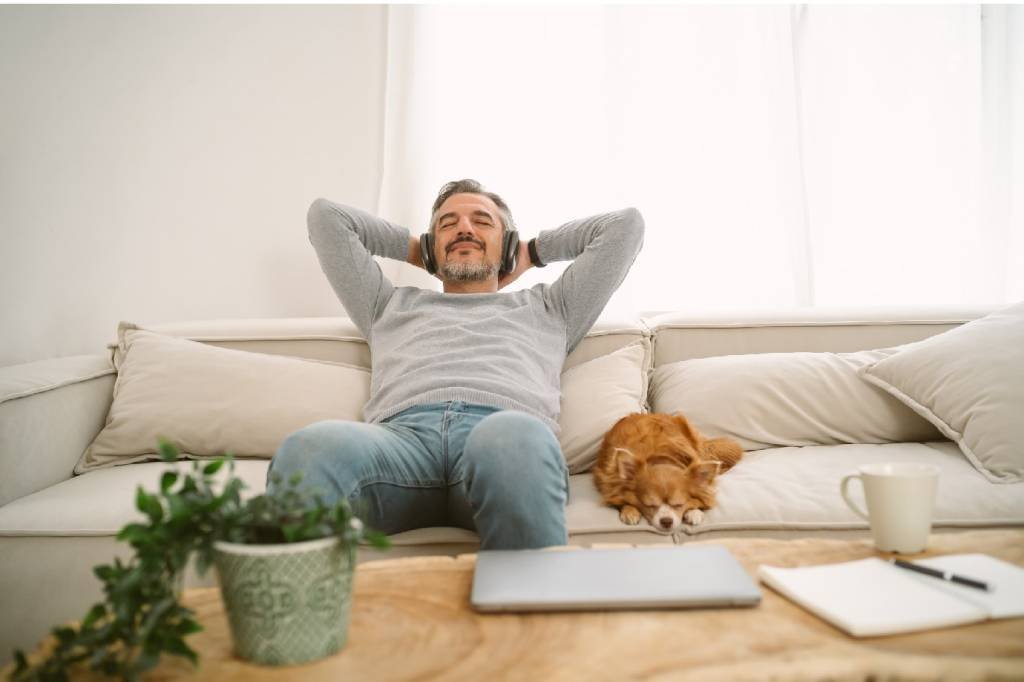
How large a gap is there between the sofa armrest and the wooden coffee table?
104cm

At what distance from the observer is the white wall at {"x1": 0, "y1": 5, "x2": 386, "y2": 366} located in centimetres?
233

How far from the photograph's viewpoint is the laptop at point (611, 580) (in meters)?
0.74

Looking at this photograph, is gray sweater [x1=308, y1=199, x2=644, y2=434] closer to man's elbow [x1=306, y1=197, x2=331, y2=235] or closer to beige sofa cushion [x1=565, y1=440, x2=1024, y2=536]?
man's elbow [x1=306, y1=197, x2=331, y2=235]

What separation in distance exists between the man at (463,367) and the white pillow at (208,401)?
0.55 feet

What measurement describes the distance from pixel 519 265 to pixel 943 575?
4.97ft

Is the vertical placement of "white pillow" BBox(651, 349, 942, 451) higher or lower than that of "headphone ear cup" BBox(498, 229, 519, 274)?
lower

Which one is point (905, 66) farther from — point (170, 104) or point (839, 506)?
point (170, 104)

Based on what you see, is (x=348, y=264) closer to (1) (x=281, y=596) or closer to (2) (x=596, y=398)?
(2) (x=596, y=398)

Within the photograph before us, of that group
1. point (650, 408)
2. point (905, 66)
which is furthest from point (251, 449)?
point (905, 66)

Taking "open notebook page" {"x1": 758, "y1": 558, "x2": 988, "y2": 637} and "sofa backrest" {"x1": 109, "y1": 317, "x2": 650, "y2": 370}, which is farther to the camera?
"sofa backrest" {"x1": 109, "y1": 317, "x2": 650, "y2": 370}

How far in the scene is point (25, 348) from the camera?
2.29 m

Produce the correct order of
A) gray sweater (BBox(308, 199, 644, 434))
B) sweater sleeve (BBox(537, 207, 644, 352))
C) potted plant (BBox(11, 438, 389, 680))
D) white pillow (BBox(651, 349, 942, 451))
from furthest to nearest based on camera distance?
sweater sleeve (BBox(537, 207, 644, 352)) → white pillow (BBox(651, 349, 942, 451)) → gray sweater (BBox(308, 199, 644, 434)) → potted plant (BBox(11, 438, 389, 680))

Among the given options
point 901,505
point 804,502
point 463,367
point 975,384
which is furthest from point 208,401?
point 975,384

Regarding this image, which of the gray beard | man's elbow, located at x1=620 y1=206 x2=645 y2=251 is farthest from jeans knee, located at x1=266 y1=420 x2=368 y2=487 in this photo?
man's elbow, located at x1=620 y1=206 x2=645 y2=251
